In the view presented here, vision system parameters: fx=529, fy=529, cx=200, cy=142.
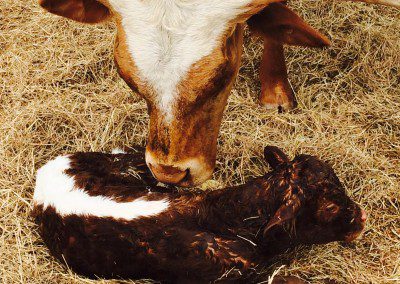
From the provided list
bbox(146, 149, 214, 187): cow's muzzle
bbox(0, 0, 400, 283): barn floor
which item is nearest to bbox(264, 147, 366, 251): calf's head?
bbox(0, 0, 400, 283): barn floor

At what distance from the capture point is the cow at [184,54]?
2.64m

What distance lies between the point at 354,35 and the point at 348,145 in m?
1.44

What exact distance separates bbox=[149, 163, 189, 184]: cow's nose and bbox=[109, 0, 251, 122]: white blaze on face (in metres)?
0.44

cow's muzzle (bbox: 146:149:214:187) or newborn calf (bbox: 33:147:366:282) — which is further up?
cow's muzzle (bbox: 146:149:214:187)

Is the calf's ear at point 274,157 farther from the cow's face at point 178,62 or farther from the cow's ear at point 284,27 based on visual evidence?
the cow's ear at point 284,27

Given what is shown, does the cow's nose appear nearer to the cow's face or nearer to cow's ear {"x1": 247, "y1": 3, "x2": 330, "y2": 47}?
the cow's face

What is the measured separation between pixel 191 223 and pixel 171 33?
1.10m

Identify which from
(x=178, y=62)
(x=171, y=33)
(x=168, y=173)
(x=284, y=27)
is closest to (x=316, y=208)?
(x=168, y=173)

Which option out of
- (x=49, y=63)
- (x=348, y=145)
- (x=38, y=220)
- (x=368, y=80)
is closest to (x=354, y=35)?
(x=368, y=80)

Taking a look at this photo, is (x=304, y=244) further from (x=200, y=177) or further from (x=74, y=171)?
(x=74, y=171)

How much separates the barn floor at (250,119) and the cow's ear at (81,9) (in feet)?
3.69

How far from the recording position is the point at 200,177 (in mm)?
3168

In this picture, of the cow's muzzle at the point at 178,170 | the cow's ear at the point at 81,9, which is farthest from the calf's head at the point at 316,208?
the cow's ear at the point at 81,9

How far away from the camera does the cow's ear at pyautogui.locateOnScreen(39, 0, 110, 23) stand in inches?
124
